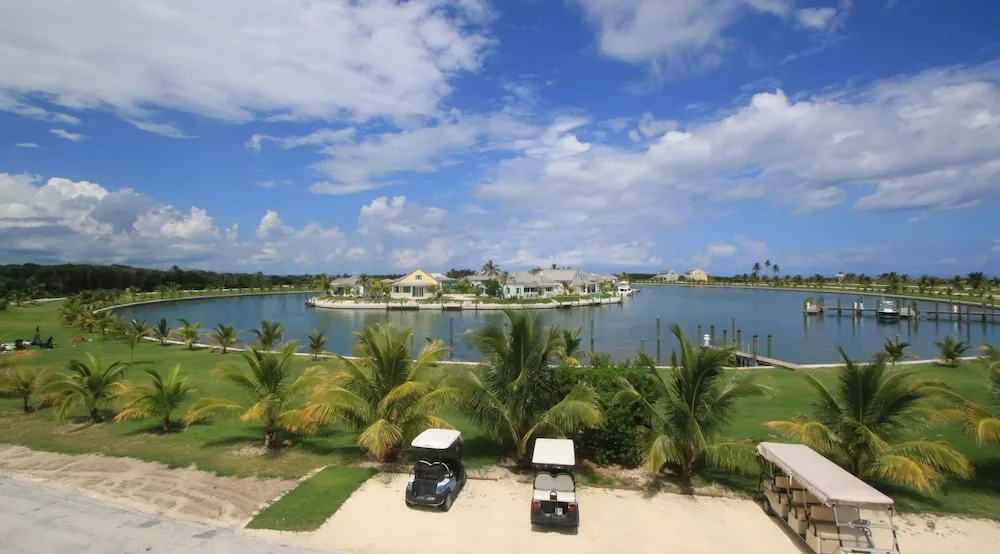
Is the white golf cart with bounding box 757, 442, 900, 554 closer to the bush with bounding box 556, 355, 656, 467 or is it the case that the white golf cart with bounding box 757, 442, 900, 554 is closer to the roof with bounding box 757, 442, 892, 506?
the roof with bounding box 757, 442, 892, 506

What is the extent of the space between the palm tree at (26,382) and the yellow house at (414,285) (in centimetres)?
6943

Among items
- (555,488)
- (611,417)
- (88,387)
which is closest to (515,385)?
(611,417)

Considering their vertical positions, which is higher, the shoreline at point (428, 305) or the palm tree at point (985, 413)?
the palm tree at point (985, 413)

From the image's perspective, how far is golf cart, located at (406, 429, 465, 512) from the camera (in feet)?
26.1

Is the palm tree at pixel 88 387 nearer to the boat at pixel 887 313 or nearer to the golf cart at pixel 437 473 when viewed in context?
the golf cart at pixel 437 473

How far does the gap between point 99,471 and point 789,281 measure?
155 meters

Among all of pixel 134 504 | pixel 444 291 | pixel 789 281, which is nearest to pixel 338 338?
pixel 134 504

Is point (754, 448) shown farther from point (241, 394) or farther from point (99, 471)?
point (241, 394)

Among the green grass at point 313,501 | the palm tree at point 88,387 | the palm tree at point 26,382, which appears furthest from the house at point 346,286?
the green grass at point 313,501

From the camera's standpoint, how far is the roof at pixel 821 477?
237 inches

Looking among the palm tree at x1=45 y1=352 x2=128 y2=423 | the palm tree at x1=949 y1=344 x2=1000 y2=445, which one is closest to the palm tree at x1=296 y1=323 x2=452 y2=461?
the palm tree at x1=45 y1=352 x2=128 y2=423

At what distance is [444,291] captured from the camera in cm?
9050

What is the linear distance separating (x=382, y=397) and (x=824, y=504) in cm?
749

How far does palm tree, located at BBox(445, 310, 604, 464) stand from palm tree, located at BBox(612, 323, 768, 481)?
945mm
